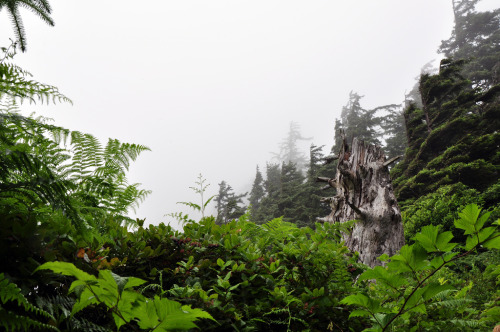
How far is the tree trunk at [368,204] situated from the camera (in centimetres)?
441

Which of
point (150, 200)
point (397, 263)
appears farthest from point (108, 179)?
point (150, 200)

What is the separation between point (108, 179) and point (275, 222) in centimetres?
130

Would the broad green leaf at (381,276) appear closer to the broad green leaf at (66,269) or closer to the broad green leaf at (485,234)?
the broad green leaf at (485,234)

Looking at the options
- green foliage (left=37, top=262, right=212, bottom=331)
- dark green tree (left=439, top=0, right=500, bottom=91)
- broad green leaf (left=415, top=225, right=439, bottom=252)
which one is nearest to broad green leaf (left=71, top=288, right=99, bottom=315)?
green foliage (left=37, top=262, right=212, bottom=331)

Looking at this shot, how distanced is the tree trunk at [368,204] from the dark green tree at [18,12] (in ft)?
15.5

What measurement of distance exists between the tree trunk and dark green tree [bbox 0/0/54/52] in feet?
15.5

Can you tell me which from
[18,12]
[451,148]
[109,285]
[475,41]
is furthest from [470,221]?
[475,41]

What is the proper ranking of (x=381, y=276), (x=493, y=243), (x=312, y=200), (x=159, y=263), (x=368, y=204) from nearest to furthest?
(x=493, y=243)
(x=381, y=276)
(x=159, y=263)
(x=368, y=204)
(x=312, y=200)

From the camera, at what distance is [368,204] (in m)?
4.77

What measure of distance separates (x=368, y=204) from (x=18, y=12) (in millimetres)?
5550

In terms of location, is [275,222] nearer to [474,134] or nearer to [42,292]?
[42,292]

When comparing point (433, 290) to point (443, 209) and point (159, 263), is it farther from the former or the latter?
point (443, 209)

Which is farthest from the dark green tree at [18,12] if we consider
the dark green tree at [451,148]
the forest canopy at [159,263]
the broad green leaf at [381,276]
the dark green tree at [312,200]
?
the dark green tree at [312,200]

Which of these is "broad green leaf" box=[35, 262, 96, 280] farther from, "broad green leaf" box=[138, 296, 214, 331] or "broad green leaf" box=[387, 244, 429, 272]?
"broad green leaf" box=[387, 244, 429, 272]
